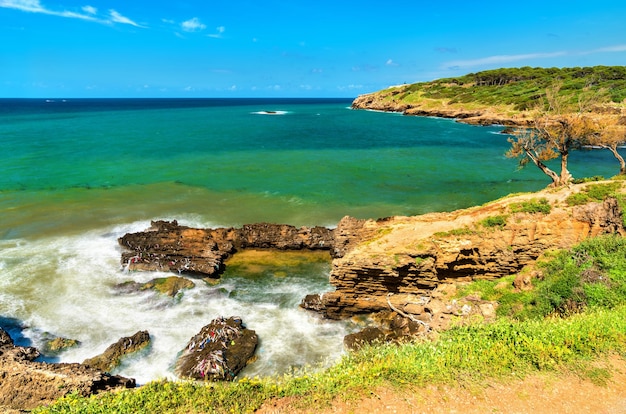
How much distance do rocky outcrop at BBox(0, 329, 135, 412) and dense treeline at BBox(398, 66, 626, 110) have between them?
89.5m

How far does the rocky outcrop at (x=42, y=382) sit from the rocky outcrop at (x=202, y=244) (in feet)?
29.8

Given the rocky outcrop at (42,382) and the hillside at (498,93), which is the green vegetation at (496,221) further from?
the hillside at (498,93)

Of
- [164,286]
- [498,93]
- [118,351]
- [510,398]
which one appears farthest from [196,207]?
[498,93]

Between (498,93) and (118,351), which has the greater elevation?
(498,93)

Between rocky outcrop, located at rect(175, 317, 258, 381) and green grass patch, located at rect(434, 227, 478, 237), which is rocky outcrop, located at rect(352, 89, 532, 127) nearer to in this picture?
green grass patch, located at rect(434, 227, 478, 237)

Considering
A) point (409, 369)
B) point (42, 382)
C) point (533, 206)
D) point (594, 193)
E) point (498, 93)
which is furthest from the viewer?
point (498, 93)

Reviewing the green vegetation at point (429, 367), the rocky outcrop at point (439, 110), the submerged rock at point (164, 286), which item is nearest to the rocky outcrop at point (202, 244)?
the submerged rock at point (164, 286)

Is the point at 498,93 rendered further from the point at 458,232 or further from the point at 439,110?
the point at 458,232

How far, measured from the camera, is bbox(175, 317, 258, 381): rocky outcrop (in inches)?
529

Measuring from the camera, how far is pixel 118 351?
14688 millimetres

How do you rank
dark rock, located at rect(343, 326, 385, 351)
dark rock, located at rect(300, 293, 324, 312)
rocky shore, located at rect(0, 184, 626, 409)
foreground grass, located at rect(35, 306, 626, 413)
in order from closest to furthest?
1. foreground grass, located at rect(35, 306, 626, 413)
2. rocky shore, located at rect(0, 184, 626, 409)
3. dark rock, located at rect(343, 326, 385, 351)
4. dark rock, located at rect(300, 293, 324, 312)

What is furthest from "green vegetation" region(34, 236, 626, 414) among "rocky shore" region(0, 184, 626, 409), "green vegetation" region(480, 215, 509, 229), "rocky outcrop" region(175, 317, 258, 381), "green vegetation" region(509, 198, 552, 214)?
"green vegetation" region(509, 198, 552, 214)

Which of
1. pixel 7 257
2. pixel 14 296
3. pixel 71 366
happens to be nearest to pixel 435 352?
pixel 71 366

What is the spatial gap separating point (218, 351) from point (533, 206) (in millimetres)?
15365
